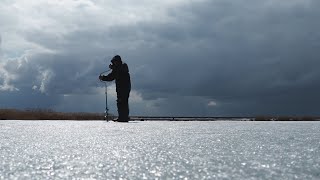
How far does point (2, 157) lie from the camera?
24.4m

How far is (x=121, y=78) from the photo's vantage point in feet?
241

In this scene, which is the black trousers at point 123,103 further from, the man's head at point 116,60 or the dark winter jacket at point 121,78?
the man's head at point 116,60

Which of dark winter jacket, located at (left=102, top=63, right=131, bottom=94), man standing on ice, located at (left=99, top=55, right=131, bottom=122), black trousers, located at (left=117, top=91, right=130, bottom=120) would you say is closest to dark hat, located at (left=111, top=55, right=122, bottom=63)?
man standing on ice, located at (left=99, top=55, right=131, bottom=122)

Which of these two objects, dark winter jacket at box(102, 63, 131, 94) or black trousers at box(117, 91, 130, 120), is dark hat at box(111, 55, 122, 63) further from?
black trousers at box(117, 91, 130, 120)

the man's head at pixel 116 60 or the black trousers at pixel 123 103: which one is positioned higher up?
the man's head at pixel 116 60

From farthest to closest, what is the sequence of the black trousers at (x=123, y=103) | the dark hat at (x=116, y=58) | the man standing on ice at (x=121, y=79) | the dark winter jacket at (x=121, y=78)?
the black trousers at (x=123, y=103) < the dark winter jacket at (x=121, y=78) < the man standing on ice at (x=121, y=79) < the dark hat at (x=116, y=58)

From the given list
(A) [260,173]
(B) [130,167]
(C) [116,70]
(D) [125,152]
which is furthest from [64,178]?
(C) [116,70]

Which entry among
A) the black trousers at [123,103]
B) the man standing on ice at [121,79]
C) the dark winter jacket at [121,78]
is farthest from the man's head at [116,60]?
the black trousers at [123,103]

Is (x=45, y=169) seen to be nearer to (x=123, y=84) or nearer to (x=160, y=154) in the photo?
(x=160, y=154)

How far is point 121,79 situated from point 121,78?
0.50 feet

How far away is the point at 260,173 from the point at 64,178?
7117mm

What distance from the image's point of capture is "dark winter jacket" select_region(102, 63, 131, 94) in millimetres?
72850

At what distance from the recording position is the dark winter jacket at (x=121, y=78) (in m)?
72.8

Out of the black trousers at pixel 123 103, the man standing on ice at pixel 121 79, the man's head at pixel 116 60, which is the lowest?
the black trousers at pixel 123 103
